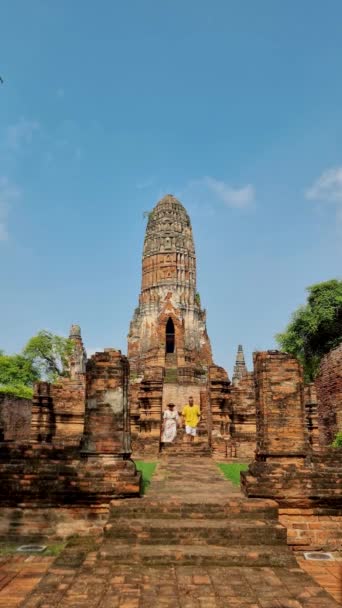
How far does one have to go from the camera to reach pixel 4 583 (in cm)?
462

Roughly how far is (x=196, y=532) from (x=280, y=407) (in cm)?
241

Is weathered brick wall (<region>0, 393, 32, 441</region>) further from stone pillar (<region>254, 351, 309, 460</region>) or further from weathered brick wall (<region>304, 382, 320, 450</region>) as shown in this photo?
stone pillar (<region>254, 351, 309, 460</region>)

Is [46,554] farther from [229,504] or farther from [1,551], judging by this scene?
[229,504]

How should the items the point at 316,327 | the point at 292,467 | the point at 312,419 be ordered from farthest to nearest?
the point at 316,327 → the point at 312,419 → the point at 292,467

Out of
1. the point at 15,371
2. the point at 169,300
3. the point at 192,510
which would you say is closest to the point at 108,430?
the point at 192,510

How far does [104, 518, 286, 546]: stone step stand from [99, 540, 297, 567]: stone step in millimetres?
234

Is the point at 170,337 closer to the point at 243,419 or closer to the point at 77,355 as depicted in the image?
the point at 77,355

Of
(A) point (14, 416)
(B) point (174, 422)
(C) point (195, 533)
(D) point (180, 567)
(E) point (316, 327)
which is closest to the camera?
(D) point (180, 567)

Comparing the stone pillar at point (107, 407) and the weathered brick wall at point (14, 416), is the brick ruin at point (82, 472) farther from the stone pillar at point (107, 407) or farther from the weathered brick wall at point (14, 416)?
the weathered brick wall at point (14, 416)

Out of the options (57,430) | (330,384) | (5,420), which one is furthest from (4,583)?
(5,420)

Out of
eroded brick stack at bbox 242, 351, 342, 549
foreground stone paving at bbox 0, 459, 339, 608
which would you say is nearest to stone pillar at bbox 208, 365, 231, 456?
eroded brick stack at bbox 242, 351, 342, 549

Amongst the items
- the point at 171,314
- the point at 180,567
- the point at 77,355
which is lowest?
the point at 180,567

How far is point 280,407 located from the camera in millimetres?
7250

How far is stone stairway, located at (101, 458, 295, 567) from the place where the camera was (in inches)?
201
